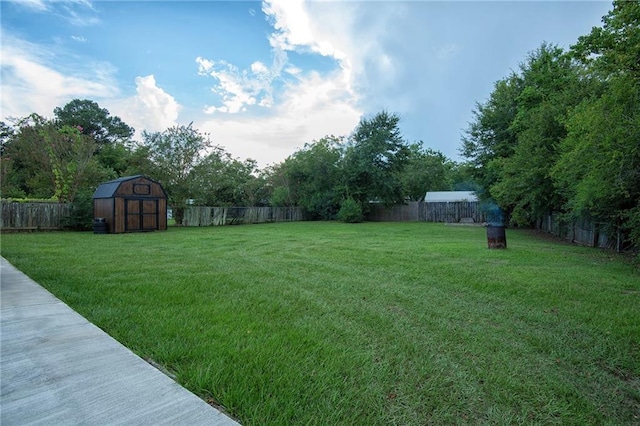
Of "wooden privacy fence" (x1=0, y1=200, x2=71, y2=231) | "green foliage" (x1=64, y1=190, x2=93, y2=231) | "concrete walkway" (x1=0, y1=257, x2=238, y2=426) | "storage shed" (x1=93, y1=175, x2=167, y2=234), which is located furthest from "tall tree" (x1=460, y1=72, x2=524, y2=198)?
"wooden privacy fence" (x1=0, y1=200, x2=71, y2=231)

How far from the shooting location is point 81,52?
9344 mm

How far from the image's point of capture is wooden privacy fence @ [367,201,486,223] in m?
23.1

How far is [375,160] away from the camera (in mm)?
23016

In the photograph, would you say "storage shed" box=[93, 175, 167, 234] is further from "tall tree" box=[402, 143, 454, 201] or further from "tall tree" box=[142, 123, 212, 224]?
"tall tree" box=[402, 143, 454, 201]

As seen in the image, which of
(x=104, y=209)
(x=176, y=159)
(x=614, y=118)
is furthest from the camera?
(x=176, y=159)

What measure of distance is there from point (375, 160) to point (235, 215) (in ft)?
34.4

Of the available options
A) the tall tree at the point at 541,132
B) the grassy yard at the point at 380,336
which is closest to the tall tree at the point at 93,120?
the tall tree at the point at 541,132

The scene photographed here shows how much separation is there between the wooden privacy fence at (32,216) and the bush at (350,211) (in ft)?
49.1

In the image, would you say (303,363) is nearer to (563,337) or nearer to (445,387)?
(445,387)

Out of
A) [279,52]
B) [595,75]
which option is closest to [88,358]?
[279,52]

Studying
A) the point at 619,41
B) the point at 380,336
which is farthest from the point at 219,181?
the point at 380,336

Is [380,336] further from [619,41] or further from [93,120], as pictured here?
[93,120]

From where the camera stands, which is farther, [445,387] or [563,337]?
[563,337]

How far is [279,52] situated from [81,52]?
19.8 feet
